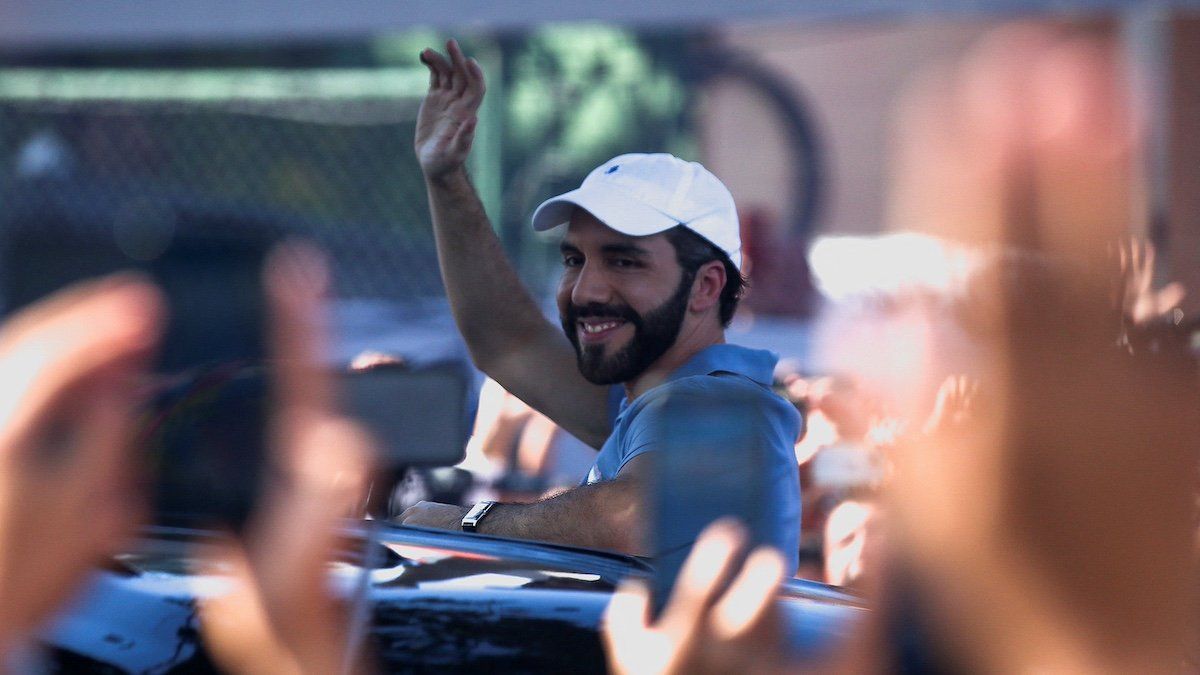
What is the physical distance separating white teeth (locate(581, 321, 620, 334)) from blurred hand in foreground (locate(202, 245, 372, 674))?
1749 mm

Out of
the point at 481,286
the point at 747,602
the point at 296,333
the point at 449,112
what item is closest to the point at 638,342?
the point at 481,286

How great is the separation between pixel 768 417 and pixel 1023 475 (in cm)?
98

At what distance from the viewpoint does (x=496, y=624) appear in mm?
1457

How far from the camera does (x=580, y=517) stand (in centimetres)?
240

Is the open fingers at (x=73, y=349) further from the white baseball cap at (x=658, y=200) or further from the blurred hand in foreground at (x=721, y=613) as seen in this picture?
the white baseball cap at (x=658, y=200)

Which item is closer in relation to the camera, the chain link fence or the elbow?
the elbow

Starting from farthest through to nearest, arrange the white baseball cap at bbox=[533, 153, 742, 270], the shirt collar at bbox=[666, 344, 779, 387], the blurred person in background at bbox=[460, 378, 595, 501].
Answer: the blurred person in background at bbox=[460, 378, 595, 501], the white baseball cap at bbox=[533, 153, 742, 270], the shirt collar at bbox=[666, 344, 779, 387]

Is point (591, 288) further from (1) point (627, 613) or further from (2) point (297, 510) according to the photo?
(2) point (297, 510)

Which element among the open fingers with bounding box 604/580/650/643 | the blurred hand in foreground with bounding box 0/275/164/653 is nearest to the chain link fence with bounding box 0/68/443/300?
the open fingers with bounding box 604/580/650/643

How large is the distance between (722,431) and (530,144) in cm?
598

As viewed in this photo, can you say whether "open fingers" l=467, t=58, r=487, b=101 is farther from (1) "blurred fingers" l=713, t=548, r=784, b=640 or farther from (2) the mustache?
(1) "blurred fingers" l=713, t=548, r=784, b=640

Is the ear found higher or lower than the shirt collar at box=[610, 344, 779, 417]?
higher

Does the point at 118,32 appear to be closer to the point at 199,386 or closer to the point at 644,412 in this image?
the point at 644,412

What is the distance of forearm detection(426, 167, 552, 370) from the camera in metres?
3.23
